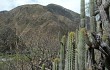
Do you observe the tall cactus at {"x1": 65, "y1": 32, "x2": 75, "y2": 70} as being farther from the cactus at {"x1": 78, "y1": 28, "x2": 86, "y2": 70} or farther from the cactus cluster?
the cactus at {"x1": 78, "y1": 28, "x2": 86, "y2": 70}

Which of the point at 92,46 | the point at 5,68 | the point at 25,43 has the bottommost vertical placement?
the point at 5,68

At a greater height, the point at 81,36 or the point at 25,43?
the point at 81,36

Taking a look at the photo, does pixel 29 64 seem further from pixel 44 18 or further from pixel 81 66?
pixel 44 18

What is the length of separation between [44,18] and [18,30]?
366 cm

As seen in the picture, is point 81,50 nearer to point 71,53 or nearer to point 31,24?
point 71,53

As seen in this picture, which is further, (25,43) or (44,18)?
(44,18)

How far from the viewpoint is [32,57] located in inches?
657

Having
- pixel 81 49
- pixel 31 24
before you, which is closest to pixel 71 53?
pixel 81 49

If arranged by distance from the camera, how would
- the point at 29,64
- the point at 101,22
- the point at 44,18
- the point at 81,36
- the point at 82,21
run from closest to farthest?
the point at 81,36, the point at 101,22, the point at 82,21, the point at 29,64, the point at 44,18

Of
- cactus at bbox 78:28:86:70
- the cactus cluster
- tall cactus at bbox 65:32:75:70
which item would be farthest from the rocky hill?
cactus at bbox 78:28:86:70

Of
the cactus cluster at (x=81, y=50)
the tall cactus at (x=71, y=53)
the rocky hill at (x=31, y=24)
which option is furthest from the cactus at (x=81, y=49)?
the rocky hill at (x=31, y=24)

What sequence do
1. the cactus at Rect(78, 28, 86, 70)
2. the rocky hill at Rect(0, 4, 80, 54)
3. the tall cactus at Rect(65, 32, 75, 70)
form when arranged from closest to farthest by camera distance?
1. the cactus at Rect(78, 28, 86, 70)
2. the tall cactus at Rect(65, 32, 75, 70)
3. the rocky hill at Rect(0, 4, 80, 54)

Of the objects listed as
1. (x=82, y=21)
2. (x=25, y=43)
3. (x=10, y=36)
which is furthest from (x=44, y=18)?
(x=82, y=21)

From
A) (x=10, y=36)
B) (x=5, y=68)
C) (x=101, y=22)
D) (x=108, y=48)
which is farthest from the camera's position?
(x=10, y=36)
